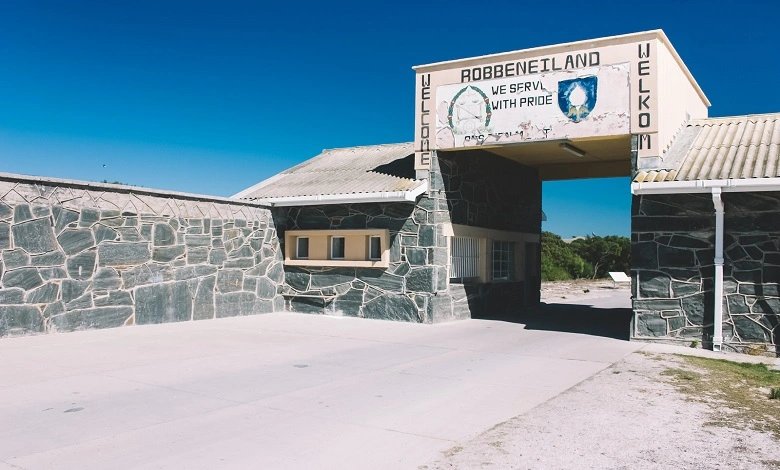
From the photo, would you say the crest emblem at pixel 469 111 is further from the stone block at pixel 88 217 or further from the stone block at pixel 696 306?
the stone block at pixel 88 217

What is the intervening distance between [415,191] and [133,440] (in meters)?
8.97

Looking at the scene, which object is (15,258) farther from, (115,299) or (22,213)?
(115,299)

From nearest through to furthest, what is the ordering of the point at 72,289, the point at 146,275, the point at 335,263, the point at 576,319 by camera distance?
the point at 72,289
the point at 146,275
the point at 335,263
the point at 576,319

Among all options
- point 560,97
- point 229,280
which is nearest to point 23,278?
point 229,280

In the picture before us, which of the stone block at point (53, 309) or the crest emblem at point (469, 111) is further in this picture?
the crest emblem at point (469, 111)

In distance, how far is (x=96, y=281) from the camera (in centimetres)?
1098

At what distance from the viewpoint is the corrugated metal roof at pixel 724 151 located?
1040 centimetres

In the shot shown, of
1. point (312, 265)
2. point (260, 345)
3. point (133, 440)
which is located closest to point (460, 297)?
point (312, 265)

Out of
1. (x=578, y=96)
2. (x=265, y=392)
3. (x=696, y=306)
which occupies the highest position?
(x=578, y=96)

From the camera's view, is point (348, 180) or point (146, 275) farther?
point (348, 180)

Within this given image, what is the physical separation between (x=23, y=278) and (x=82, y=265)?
3.30 feet

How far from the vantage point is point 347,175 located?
51.5ft

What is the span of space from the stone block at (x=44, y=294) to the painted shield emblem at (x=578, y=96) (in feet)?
31.4

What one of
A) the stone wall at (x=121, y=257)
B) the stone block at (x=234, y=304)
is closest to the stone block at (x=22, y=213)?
the stone wall at (x=121, y=257)
